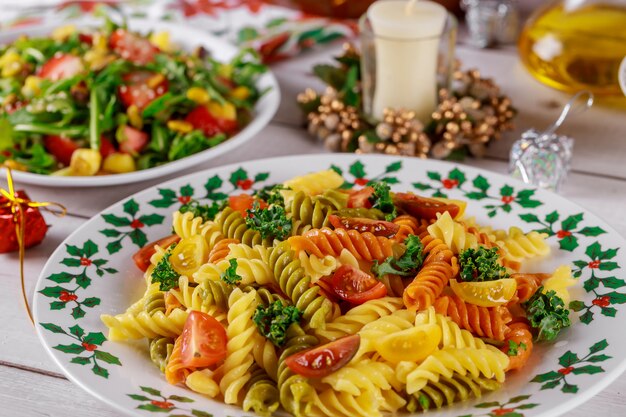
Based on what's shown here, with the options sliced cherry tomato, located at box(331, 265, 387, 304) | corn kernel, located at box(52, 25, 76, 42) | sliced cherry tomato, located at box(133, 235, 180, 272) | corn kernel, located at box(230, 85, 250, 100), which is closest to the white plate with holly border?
sliced cherry tomato, located at box(133, 235, 180, 272)

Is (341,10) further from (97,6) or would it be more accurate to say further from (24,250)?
(24,250)

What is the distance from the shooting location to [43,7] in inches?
201

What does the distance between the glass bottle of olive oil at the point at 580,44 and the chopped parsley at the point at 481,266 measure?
1889 mm

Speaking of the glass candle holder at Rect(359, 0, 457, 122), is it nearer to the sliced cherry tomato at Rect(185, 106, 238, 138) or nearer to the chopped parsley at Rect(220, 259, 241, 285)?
the sliced cherry tomato at Rect(185, 106, 238, 138)

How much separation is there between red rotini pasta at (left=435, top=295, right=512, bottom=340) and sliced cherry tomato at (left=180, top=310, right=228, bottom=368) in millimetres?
563

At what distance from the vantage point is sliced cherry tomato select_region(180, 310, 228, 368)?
81.5 inches

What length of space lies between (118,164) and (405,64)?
4.13 ft

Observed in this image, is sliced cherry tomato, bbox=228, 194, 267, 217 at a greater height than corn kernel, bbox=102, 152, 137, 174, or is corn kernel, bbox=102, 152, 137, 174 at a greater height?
sliced cherry tomato, bbox=228, 194, 267, 217

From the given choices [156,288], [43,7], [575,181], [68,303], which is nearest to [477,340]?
[156,288]

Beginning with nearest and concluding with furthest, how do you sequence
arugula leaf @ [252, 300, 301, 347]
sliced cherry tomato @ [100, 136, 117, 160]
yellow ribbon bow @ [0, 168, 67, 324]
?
arugula leaf @ [252, 300, 301, 347] < yellow ribbon bow @ [0, 168, 67, 324] < sliced cherry tomato @ [100, 136, 117, 160]

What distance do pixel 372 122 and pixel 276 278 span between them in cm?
153

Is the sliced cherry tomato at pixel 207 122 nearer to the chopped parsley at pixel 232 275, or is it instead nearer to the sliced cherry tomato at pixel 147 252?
the sliced cherry tomato at pixel 147 252

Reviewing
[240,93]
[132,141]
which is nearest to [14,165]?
[132,141]

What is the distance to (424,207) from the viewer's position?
8.52 ft
